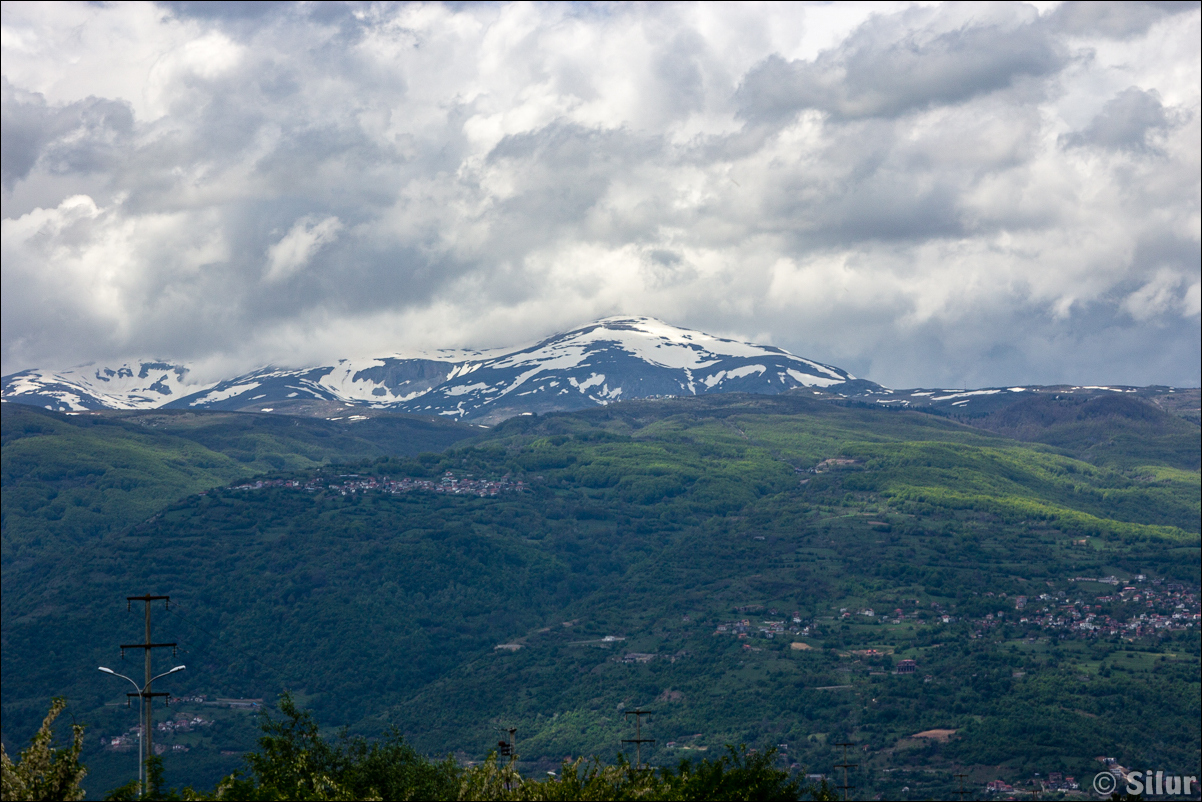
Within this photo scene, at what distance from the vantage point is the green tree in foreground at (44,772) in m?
40.9

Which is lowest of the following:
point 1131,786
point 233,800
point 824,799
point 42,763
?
point 1131,786

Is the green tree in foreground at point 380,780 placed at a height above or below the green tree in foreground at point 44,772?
below

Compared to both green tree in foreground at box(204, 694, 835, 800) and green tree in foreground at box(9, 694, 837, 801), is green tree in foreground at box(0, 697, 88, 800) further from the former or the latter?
green tree in foreground at box(204, 694, 835, 800)

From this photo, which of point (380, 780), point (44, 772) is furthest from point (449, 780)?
point (44, 772)

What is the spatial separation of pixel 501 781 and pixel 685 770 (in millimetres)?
21769

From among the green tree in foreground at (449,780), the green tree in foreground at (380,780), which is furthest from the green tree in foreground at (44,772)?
the green tree in foreground at (449,780)

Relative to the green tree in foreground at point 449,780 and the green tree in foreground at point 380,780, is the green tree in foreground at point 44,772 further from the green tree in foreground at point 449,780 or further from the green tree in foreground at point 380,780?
the green tree in foreground at point 449,780

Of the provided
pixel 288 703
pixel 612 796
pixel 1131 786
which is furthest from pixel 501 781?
pixel 1131 786

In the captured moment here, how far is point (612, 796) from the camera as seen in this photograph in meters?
62.4

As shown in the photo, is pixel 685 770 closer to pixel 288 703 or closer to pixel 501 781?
pixel 501 781

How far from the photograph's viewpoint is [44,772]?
42406 mm

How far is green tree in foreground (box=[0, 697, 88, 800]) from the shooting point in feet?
134

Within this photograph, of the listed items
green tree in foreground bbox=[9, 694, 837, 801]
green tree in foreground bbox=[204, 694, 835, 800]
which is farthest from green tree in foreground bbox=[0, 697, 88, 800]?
green tree in foreground bbox=[204, 694, 835, 800]

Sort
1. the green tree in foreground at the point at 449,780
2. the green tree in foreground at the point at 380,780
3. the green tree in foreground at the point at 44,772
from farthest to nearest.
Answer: the green tree in foreground at the point at 449,780 → the green tree in foreground at the point at 380,780 → the green tree in foreground at the point at 44,772
